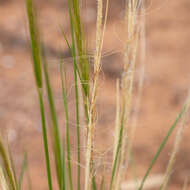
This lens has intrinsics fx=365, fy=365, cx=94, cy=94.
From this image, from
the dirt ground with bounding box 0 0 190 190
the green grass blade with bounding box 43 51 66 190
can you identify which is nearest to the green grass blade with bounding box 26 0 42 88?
the green grass blade with bounding box 43 51 66 190

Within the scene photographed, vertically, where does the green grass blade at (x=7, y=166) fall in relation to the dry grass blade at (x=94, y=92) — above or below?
below

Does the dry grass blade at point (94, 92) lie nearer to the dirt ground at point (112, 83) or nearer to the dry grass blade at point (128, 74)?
the dry grass blade at point (128, 74)

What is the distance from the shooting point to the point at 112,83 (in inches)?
99.8

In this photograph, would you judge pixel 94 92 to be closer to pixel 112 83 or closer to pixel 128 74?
pixel 128 74

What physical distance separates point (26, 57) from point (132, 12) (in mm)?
2331

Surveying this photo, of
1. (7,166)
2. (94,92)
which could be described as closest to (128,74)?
(94,92)

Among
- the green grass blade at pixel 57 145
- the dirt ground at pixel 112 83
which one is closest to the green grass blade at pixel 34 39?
the green grass blade at pixel 57 145

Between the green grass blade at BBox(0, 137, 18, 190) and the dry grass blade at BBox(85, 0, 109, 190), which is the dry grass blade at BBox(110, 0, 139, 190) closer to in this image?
the dry grass blade at BBox(85, 0, 109, 190)

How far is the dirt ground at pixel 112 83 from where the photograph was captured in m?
1.91

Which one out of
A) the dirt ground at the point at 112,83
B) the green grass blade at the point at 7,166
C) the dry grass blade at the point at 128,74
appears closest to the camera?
the green grass blade at the point at 7,166

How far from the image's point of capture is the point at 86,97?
0.57m

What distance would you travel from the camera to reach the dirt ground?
1.91m

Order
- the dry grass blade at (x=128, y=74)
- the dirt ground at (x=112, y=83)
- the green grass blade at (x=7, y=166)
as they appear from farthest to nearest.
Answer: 1. the dirt ground at (x=112, y=83)
2. the dry grass blade at (x=128, y=74)
3. the green grass blade at (x=7, y=166)

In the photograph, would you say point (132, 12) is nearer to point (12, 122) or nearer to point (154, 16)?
point (12, 122)
